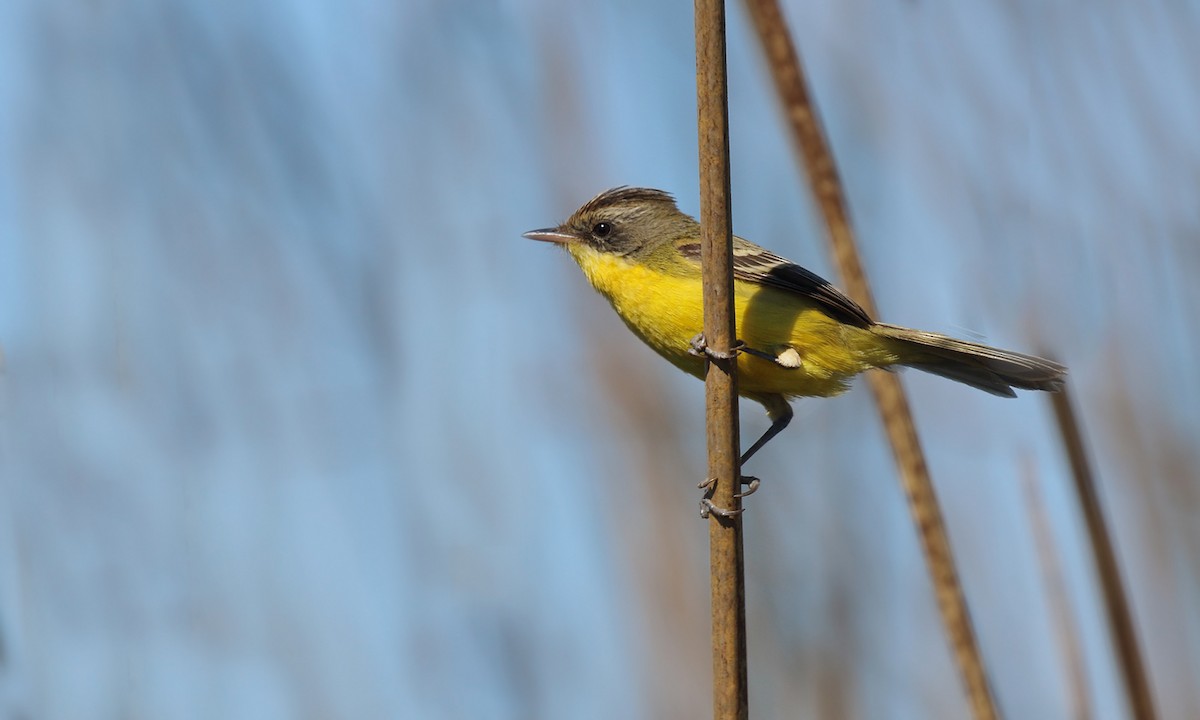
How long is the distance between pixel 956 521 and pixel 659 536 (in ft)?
3.99

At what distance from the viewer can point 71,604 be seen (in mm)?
3635

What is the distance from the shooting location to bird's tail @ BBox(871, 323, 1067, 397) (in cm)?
372

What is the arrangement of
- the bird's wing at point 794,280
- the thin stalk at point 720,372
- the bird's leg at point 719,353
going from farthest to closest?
the bird's wing at point 794,280
the bird's leg at point 719,353
the thin stalk at point 720,372

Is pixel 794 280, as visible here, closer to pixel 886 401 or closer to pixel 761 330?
pixel 761 330

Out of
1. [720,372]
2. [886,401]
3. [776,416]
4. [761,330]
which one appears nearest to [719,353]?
[720,372]

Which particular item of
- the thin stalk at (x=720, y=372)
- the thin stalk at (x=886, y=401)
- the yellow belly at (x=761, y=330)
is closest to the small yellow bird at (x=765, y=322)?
the yellow belly at (x=761, y=330)

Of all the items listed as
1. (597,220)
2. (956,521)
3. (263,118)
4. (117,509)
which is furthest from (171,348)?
(956,521)

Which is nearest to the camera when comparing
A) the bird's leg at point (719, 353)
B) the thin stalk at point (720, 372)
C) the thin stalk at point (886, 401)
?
the thin stalk at point (720, 372)

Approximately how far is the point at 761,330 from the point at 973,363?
2.51 feet

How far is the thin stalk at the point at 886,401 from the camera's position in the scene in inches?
98.0

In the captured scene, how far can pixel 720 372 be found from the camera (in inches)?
92.4

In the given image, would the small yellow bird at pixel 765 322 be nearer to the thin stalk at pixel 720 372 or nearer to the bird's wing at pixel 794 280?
the bird's wing at pixel 794 280

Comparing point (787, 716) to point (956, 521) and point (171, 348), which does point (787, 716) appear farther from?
point (171, 348)

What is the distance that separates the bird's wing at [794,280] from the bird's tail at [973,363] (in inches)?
6.8
